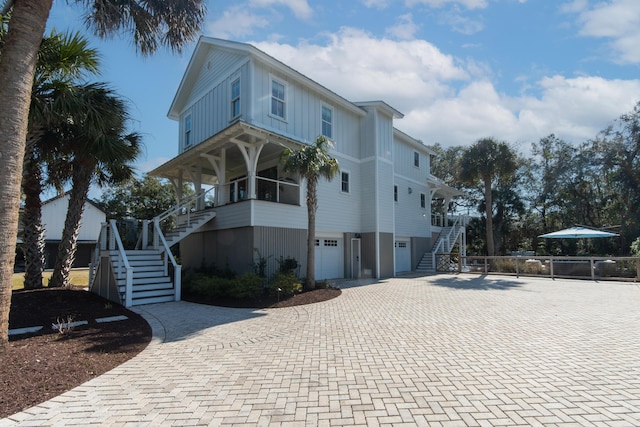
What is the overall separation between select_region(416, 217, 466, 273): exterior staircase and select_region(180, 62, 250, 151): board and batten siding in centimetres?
1445

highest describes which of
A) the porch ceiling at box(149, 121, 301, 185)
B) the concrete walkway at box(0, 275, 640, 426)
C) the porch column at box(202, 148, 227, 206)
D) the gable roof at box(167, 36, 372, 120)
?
the gable roof at box(167, 36, 372, 120)

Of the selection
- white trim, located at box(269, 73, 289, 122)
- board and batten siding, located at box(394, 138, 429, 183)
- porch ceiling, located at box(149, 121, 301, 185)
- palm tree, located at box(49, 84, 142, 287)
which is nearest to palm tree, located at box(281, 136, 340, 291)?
porch ceiling, located at box(149, 121, 301, 185)

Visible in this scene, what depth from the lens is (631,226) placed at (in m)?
21.3

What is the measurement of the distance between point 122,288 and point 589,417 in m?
10.7

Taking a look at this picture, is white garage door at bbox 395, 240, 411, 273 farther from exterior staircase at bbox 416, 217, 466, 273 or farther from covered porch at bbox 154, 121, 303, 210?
covered porch at bbox 154, 121, 303, 210

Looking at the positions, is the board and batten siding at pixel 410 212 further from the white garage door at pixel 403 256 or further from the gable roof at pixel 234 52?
the gable roof at pixel 234 52

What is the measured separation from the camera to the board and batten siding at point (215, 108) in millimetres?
12922

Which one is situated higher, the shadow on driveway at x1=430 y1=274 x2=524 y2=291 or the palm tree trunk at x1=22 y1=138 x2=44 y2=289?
the palm tree trunk at x1=22 y1=138 x2=44 y2=289

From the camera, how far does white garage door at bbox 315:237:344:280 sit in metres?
15.2

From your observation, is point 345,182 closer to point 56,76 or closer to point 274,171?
point 274,171

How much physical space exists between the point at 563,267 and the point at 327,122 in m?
13.5

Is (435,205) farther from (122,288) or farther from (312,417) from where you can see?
(312,417)

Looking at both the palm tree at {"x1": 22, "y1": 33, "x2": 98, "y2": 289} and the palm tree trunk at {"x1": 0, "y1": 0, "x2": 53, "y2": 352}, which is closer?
the palm tree trunk at {"x1": 0, "y1": 0, "x2": 53, "y2": 352}

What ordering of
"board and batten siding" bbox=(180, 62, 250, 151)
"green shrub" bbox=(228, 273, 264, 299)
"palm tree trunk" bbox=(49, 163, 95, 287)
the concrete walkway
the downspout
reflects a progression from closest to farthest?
the concrete walkway → "green shrub" bbox=(228, 273, 264, 299) → "palm tree trunk" bbox=(49, 163, 95, 287) → "board and batten siding" bbox=(180, 62, 250, 151) → the downspout
